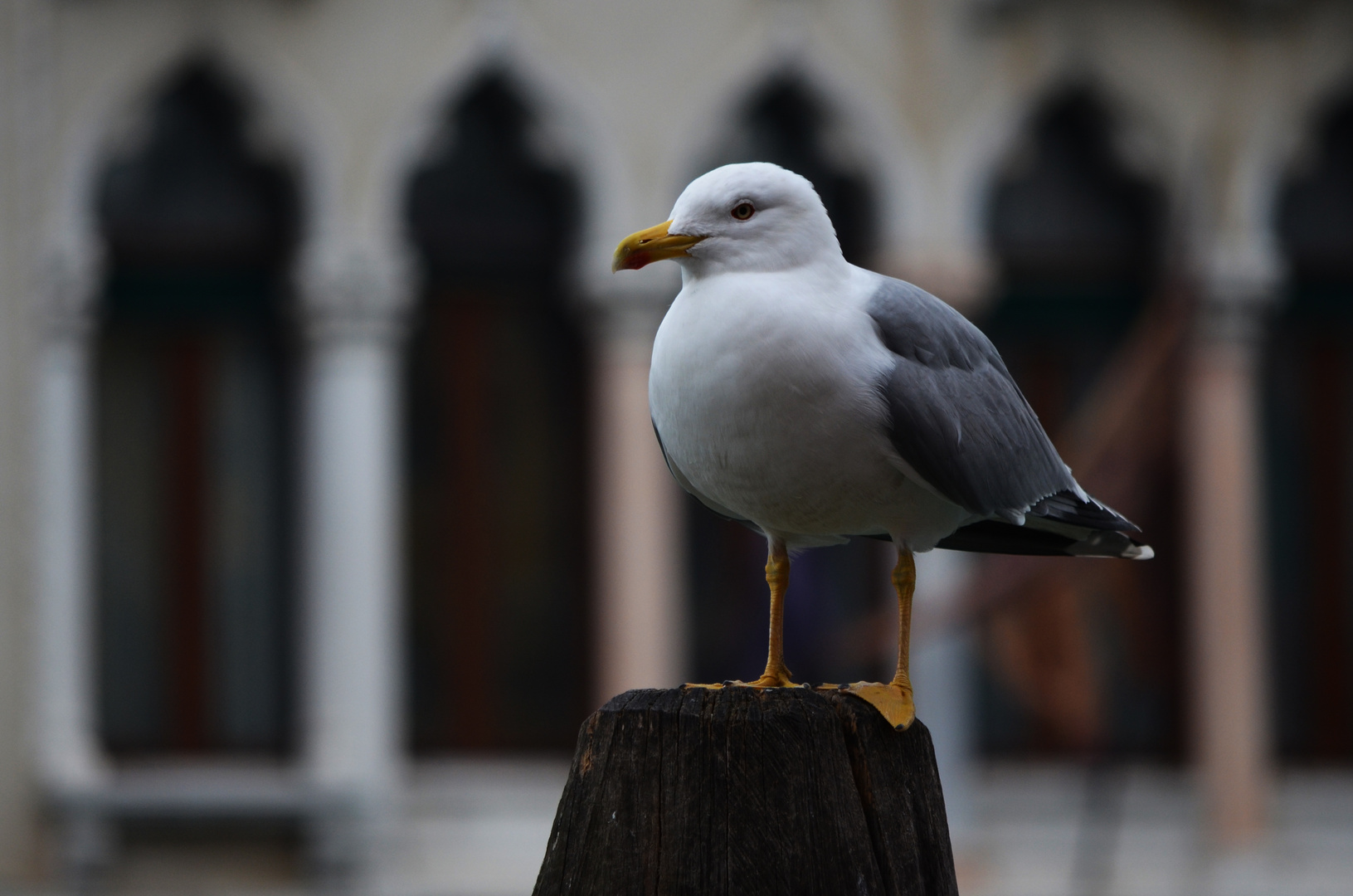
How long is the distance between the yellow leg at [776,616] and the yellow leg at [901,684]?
130 mm

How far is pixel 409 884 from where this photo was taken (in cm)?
848

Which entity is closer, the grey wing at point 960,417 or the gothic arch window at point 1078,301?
the grey wing at point 960,417

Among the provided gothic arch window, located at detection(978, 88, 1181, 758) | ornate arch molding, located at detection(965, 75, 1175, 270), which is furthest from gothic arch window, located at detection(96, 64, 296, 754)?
gothic arch window, located at detection(978, 88, 1181, 758)

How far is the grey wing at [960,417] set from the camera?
2414mm

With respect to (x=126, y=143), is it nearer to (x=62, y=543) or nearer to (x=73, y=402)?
(x=73, y=402)

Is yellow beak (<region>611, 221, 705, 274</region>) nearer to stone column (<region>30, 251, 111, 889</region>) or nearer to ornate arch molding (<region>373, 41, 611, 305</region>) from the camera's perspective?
ornate arch molding (<region>373, 41, 611, 305</region>)

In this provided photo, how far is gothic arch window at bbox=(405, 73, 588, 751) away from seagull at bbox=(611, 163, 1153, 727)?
6378 mm

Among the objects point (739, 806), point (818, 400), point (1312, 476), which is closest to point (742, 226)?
point (818, 400)

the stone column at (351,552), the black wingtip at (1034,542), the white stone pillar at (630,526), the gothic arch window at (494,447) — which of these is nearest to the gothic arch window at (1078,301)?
the white stone pillar at (630,526)

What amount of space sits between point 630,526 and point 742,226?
20.4 feet

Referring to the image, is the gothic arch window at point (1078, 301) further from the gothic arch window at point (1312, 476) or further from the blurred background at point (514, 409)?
the gothic arch window at point (1312, 476)

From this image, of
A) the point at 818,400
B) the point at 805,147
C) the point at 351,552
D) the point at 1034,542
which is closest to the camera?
the point at 818,400

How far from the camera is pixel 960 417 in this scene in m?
2.50

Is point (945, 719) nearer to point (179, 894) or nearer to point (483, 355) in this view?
point (483, 355)
